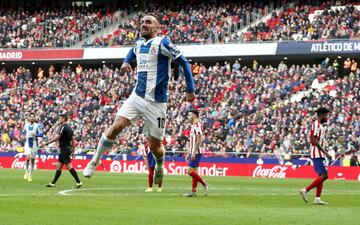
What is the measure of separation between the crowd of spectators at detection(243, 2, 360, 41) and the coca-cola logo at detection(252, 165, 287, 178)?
13200 mm

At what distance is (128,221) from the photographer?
14.3 m

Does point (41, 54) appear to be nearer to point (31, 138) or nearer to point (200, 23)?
point (200, 23)

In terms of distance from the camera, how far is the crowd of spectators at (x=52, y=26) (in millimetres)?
67000

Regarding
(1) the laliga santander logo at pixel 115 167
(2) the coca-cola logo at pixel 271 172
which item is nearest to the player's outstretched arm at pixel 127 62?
(2) the coca-cola logo at pixel 271 172

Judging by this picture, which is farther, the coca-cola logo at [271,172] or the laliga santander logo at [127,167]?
the laliga santander logo at [127,167]

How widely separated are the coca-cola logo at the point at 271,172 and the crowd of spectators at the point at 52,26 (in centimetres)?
2723

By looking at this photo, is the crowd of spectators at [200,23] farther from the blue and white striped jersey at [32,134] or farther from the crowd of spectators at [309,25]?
the blue and white striped jersey at [32,134]

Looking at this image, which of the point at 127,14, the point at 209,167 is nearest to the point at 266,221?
the point at 209,167

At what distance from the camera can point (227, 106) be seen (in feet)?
164

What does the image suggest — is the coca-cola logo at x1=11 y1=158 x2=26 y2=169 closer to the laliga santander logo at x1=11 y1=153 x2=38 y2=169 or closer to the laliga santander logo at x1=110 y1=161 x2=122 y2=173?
the laliga santander logo at x1=11 y1=153 x2=38 y2=169

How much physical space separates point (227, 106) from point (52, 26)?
2298 cm

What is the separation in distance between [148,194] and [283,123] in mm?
22686

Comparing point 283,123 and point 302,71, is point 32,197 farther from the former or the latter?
point 302,71

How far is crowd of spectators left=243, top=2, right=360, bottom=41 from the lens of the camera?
52.8m
